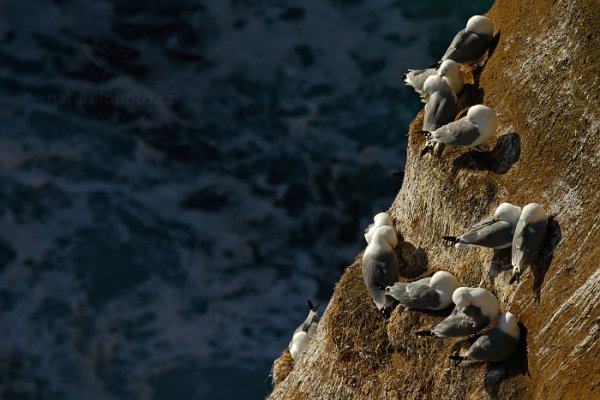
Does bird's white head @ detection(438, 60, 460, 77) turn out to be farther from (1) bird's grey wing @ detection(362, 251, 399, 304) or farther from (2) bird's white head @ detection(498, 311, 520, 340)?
(2) bird's white head @ detection(498, 311, 520, 340)

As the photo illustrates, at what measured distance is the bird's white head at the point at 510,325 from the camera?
1110 cm

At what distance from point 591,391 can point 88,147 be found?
83.3ft

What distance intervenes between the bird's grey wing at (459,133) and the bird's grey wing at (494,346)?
7.01 ft

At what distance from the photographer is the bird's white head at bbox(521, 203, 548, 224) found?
11.1 metres

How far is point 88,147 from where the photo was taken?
Answer: 33594 mm

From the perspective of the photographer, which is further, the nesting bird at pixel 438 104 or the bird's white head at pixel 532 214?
the nesting bird at pixel 438 104

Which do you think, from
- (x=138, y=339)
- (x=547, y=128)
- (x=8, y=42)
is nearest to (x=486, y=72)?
(x=547, y=128)

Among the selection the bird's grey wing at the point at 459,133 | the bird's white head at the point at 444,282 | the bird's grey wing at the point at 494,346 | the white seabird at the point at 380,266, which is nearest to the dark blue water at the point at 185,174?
the white seabird at the point at 380,266

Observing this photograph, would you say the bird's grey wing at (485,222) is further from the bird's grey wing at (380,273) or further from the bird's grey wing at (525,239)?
the bird's grey wing at (380,273)

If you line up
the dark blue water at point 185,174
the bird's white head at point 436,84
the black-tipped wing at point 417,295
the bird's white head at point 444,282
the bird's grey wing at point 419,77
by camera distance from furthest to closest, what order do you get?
the dark blue water at point 185,174, the bird's grey wing at point 419,77, the bird's white head at point 436,84, the black-tipped wing at point 417,295, the bird's white head at point 444,282

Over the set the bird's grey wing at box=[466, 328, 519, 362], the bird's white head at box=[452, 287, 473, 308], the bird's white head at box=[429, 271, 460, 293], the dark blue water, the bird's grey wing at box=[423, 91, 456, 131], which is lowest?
the bird's grey wing at box=[466, 328, 519, 362]

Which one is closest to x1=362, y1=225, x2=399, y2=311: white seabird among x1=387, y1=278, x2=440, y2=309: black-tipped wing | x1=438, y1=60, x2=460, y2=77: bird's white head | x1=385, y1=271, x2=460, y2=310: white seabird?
x1=387, y1=278, x2=440, y2=309: black-tipped wing

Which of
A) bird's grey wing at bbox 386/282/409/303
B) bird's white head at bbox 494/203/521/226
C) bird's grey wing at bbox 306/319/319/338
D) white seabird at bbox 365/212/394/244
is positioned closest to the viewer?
bird's white head at bbox 494/203/521/226

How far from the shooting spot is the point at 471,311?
11.5m
